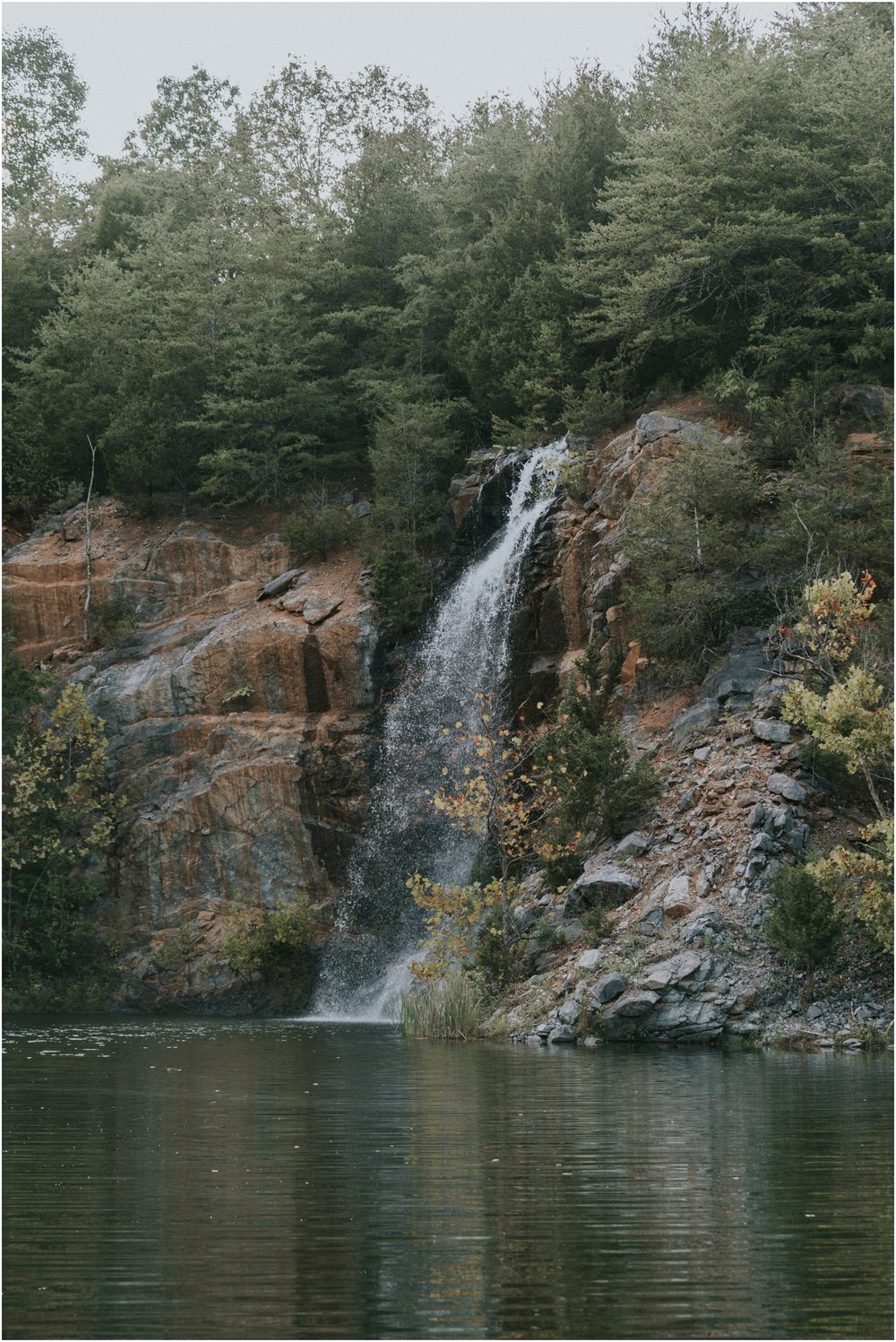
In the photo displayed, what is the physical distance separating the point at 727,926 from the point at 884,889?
2624 millimetres

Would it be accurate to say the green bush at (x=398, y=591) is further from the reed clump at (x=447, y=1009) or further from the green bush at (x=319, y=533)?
the reed clump at (x=447, y=1009)

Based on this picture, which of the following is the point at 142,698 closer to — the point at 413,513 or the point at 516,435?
the point at 413,513

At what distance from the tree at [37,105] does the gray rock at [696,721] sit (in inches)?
1568

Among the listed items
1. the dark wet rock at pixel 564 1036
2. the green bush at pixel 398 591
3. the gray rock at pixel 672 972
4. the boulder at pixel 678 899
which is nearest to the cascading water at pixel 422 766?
the green bush at pixel 398 591

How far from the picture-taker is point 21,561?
40469 millimetres

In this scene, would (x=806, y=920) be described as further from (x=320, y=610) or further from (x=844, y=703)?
(x=320, y=610)

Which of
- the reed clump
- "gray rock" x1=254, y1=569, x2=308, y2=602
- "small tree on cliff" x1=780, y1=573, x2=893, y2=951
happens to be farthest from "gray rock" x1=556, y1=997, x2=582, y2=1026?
"gray rock" x1=254, y1=569, x2=308, y2=602

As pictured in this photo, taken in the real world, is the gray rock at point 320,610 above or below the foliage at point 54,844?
above

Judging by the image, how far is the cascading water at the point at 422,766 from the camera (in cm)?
3130

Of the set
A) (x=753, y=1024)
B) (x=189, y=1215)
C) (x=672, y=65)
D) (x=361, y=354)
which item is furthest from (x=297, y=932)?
(x=672, y=65)

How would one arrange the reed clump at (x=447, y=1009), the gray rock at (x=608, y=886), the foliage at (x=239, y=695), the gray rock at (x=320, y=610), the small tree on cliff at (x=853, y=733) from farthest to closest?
1. the gray rock at (x=320, y=610)
2. the foliage at (x=239, y=695)
3. the gray rock at (x=608, y=886)
4. the reed clump at (x=447, y=1009)
5. the small tree on cliff at (x=853, y=733)

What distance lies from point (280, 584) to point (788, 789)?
18.0 meters

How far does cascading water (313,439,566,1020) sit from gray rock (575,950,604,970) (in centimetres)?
879

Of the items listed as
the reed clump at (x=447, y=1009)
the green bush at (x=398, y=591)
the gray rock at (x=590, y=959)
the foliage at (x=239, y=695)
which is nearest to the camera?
the gray rock at (x=590, y=959)
